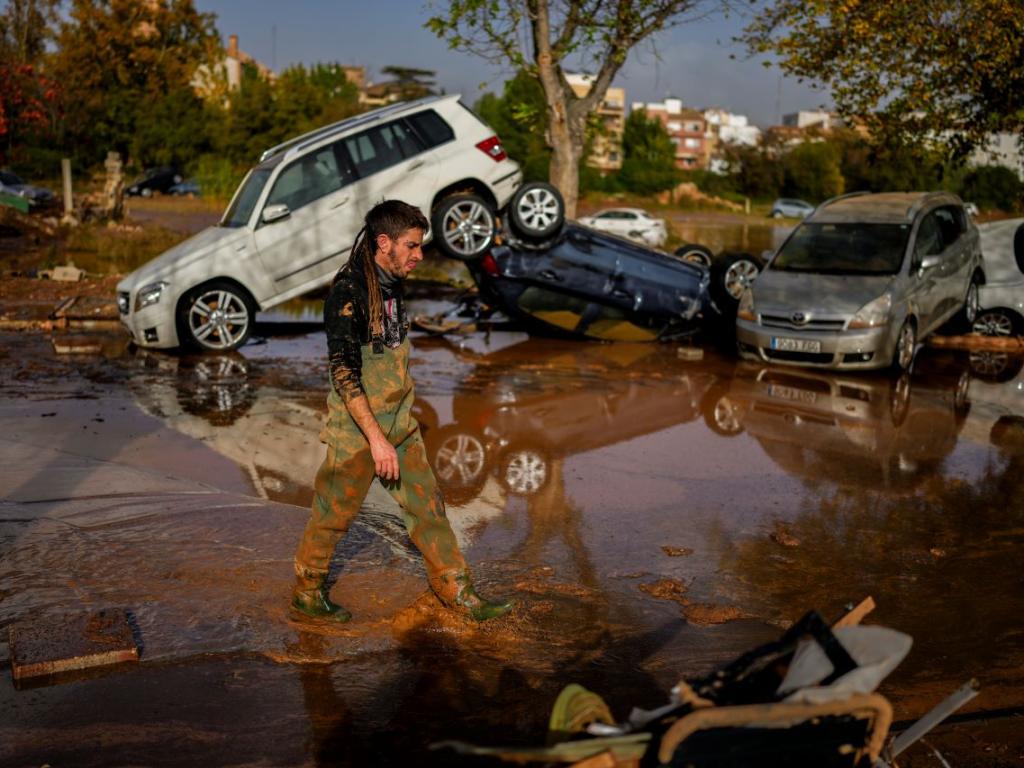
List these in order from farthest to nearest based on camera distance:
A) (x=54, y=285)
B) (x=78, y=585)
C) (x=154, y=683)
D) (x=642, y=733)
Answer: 1. (x=54, y=285)
2. (x=78, y=585)
3. (x=154, y=683)
4. (x=642, y=733)

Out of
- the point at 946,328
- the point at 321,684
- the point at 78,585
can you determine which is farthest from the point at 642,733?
the point at 946,328

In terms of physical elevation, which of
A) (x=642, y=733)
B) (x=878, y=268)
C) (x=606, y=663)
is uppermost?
(x=878, y=268)

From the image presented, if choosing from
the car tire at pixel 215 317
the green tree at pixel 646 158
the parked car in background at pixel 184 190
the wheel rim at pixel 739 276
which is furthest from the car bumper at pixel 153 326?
the green tree at pixel 646 158

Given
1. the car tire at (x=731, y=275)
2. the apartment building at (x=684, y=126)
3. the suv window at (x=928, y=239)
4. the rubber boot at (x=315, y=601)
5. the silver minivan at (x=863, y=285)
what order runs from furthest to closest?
the apartment building at (x=684, y=126)
the car tire at (x=731, y=275)
the suv window at (x=928, y=239)
the silver minivan at (x=863, y=285)
the rubber boot at (x=315, y=601)

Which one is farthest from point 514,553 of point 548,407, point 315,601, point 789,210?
point 789,210

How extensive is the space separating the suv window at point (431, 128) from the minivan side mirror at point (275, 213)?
181 cm

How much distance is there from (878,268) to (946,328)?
2.77 metres

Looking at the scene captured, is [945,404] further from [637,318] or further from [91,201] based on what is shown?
[91,201]

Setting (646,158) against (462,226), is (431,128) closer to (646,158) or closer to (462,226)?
(462,226)

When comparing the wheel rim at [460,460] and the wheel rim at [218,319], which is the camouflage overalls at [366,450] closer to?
the wheel rim at [460,460]

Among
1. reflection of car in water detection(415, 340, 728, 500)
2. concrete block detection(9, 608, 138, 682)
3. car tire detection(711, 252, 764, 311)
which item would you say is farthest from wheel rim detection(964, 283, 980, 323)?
concrete block detection(9, 608, 138, 682)

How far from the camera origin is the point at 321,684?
4262mm

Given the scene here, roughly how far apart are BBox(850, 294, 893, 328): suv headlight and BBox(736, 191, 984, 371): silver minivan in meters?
0.01

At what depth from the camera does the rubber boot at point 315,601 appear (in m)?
4.78
